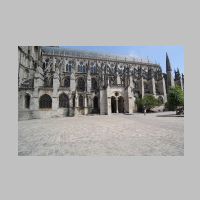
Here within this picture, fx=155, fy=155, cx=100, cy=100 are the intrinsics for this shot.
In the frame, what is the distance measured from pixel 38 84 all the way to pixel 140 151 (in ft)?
72.4

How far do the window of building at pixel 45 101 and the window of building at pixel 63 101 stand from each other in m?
1.74

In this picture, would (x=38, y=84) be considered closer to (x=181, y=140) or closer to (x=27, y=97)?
(x=27, y=97)

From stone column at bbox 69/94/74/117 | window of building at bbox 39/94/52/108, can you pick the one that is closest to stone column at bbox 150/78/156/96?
stone column at bbox 69/94/74/117

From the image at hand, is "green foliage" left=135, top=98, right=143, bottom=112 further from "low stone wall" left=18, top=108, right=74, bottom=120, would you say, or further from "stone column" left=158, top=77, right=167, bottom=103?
"low stone wall" left=18, top=108, right=74, bottom=120

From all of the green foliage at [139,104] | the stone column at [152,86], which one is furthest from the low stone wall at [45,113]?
the stone column at [152,86]

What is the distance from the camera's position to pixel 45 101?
78.0 feet

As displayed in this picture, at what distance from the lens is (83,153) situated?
16.4 ft

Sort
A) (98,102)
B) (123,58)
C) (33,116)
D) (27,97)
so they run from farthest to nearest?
(123,58), (98,102), (27,97), (33,116)

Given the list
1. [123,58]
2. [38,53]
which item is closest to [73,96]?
[38,53]

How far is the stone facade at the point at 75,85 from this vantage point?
22.9 m

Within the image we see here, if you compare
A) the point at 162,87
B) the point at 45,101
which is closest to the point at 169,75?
the point at 162,87

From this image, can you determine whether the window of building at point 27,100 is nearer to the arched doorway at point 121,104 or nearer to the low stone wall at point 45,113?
the low stone wall at point 45,113

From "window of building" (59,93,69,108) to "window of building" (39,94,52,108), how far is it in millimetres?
1740

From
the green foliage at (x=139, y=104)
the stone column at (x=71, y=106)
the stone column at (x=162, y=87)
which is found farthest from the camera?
the stone column at (x=162, y=87)
